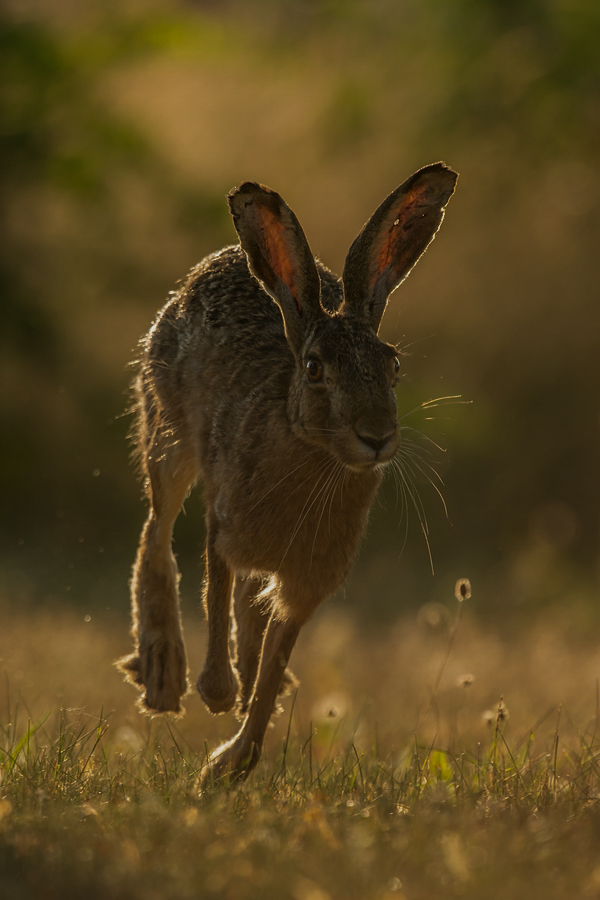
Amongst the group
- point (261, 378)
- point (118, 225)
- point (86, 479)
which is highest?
point (118, 225)

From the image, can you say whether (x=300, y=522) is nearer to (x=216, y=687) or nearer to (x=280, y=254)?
(x=216, y=687)

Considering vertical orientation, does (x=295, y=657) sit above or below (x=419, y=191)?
above

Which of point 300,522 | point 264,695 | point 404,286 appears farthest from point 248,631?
point 404,286

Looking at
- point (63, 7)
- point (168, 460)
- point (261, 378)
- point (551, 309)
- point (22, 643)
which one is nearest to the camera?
point (261, 378)

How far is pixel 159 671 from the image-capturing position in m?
6.06

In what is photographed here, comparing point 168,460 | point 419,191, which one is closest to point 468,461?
point 168,460

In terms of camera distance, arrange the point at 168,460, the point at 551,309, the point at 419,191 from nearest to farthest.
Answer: the point at 419,191 < the point at 168,460 < the point at 551,309

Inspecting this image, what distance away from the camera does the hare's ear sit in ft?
16.4

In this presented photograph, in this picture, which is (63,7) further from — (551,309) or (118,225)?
(551,309)

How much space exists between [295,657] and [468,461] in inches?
215

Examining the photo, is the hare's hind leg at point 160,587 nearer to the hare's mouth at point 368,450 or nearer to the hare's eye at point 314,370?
the hare's eye at point 314,370

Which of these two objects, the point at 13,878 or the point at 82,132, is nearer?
the point at 13,878

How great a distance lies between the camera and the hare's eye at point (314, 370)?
4766mm

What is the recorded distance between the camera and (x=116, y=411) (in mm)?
15008
